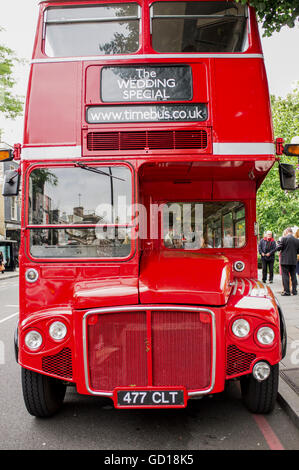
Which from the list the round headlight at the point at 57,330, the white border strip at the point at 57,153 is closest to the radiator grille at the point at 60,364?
the round headlight at the point at 57,330

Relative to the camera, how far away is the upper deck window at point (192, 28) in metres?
4.42

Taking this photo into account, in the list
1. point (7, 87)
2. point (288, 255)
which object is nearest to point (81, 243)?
point (288, 255)

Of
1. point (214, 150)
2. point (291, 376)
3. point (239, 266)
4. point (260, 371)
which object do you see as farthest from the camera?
point (239, 266)

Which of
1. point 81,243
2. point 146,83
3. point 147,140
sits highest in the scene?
point 146,83

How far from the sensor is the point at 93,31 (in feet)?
14.6

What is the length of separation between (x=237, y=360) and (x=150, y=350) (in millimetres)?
745

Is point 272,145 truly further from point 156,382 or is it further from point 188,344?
point 156,382

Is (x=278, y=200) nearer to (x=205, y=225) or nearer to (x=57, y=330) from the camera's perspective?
(x=205, y=225)

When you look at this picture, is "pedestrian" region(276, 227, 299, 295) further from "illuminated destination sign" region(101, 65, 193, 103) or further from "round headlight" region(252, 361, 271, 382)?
"round headlight" region(252, 361, 271, 382)

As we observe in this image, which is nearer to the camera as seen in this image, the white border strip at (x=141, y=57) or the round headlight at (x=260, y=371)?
the round headlight at (x=260, y=371)

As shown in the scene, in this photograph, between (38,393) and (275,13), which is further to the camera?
(275,13)

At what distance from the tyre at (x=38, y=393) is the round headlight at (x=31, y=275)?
828mm

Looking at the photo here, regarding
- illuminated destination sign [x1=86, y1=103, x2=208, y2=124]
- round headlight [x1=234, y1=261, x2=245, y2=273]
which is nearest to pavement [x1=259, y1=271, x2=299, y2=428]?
round headlight [x1=234, y1=261, x2=245, y2=273]

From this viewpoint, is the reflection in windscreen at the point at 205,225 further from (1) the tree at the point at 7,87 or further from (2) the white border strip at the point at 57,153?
(1) the tree at the point at 7,87
